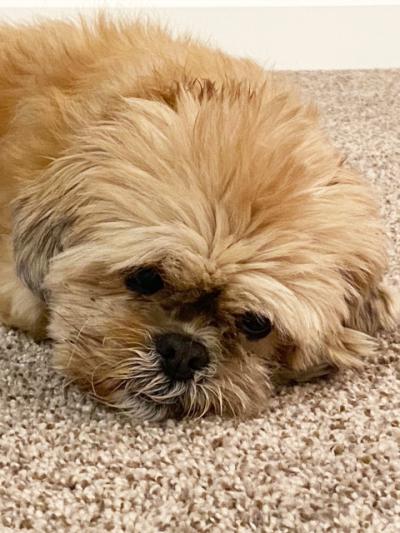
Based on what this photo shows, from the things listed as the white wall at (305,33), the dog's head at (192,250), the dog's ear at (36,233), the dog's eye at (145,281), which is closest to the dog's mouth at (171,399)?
the dog's head at (192,250)

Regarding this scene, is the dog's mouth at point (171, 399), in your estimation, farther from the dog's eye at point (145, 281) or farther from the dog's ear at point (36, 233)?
the dog's ear at point (36, 233)

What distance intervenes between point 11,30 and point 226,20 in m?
1.40

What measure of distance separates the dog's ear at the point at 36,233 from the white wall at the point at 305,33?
1.80 metres

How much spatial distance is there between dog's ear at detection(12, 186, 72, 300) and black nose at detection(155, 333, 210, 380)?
21 cm

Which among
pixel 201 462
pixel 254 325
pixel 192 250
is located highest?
pixel 192 250

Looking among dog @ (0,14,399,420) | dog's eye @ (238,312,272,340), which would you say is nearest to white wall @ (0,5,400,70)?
dog @ (0,14,399,420)

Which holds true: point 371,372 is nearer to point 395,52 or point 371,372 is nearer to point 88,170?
point 88,170

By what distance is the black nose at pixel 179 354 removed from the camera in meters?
1.10

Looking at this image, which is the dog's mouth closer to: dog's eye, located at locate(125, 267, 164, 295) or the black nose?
the black nose

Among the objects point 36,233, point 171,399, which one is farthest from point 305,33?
point 171,399

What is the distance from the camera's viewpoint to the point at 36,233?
1188mm

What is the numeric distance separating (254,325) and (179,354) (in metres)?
0.11

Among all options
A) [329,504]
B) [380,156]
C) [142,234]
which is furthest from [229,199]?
[380,156]

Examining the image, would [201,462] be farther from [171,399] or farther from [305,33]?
[305,33]
